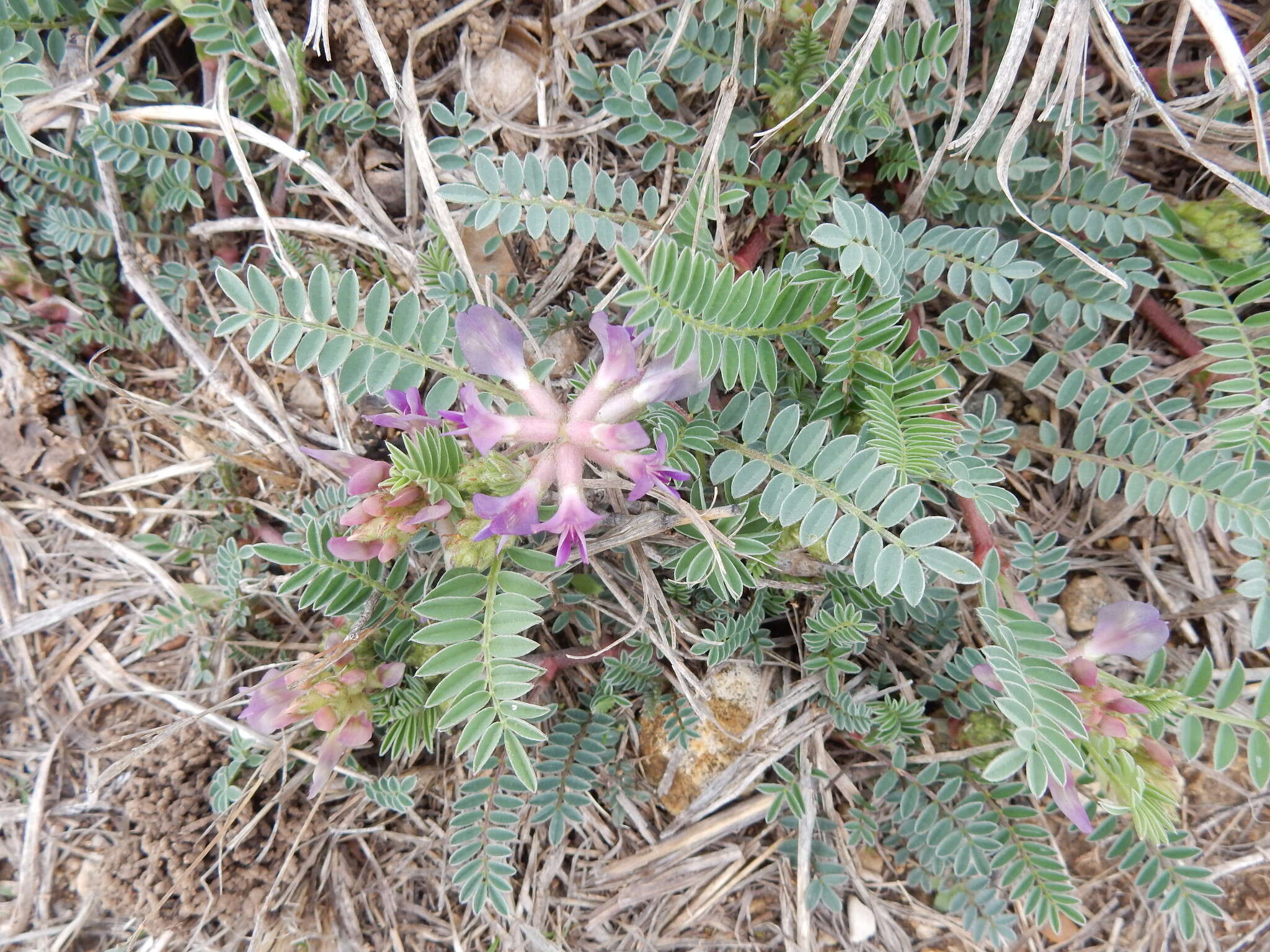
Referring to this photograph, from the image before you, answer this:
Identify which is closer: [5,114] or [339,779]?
[5,114]

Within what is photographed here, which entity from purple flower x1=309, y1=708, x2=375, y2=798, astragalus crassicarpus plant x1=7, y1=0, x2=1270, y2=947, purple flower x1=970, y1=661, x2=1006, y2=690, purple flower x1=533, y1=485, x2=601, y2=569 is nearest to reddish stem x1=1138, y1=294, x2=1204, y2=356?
astragalus crassicarpus plant x1=7, y1=0, x2=1270, y2=947

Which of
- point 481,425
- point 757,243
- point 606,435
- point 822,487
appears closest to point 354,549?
point 481,425

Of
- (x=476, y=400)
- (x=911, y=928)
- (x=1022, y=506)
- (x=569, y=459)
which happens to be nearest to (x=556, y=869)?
(x=911, y=928)

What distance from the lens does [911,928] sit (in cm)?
273

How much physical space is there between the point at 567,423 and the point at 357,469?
22.8 inches

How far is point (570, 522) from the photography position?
6.22ft

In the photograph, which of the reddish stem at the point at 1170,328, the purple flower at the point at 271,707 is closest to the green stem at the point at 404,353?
the purple flower at the point at 271,707

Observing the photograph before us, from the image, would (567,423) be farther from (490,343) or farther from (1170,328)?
(1170,328)

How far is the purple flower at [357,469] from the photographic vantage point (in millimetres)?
2055

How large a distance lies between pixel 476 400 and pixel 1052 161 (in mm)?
1995

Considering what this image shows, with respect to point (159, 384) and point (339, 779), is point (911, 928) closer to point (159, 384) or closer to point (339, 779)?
point (339, 779)

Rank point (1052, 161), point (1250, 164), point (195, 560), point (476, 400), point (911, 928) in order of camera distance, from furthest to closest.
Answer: point (195, 560) → point (911, 928) → point (1052, 161) → point (1250, 164) → point (476, 400)

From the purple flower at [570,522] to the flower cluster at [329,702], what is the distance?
78 cm

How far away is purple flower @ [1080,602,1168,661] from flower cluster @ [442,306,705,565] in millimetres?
1279
